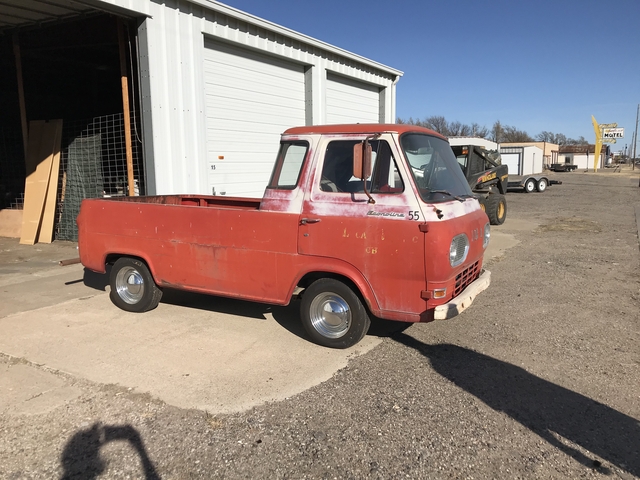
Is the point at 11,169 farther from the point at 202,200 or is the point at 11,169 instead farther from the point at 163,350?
the point at 163,350

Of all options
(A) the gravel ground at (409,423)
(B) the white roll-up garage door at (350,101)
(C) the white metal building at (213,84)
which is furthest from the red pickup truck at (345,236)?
(B) the white roll-up garage door at (350,101)

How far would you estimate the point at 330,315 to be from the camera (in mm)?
4844

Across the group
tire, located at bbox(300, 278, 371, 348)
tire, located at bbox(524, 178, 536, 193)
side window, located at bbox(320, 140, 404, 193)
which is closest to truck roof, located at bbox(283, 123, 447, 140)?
side window, located at bbox(320, 140, 404, 193)

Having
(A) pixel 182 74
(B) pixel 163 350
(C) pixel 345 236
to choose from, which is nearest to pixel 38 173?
(A) pixel 182 74

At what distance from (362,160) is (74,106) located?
14.4m

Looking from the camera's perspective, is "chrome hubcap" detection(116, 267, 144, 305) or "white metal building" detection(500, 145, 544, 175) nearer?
"chrome hubcap" detection(116, 267, 144, 305)

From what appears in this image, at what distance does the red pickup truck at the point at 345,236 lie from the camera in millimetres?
4297

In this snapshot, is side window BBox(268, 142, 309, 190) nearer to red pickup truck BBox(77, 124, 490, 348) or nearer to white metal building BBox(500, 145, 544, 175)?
red pickup truck BBox(77, 124, 490, 348)

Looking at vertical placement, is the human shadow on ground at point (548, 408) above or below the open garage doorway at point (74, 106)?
below

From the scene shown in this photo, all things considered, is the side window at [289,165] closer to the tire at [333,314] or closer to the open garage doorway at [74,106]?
the tire at [333,314]

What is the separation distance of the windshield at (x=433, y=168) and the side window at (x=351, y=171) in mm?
174

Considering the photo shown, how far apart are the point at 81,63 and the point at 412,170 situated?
1280 centimetres

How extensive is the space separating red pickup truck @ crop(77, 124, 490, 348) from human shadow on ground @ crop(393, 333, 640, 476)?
0.56 metres

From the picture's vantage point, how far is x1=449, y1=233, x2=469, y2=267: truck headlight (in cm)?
433
